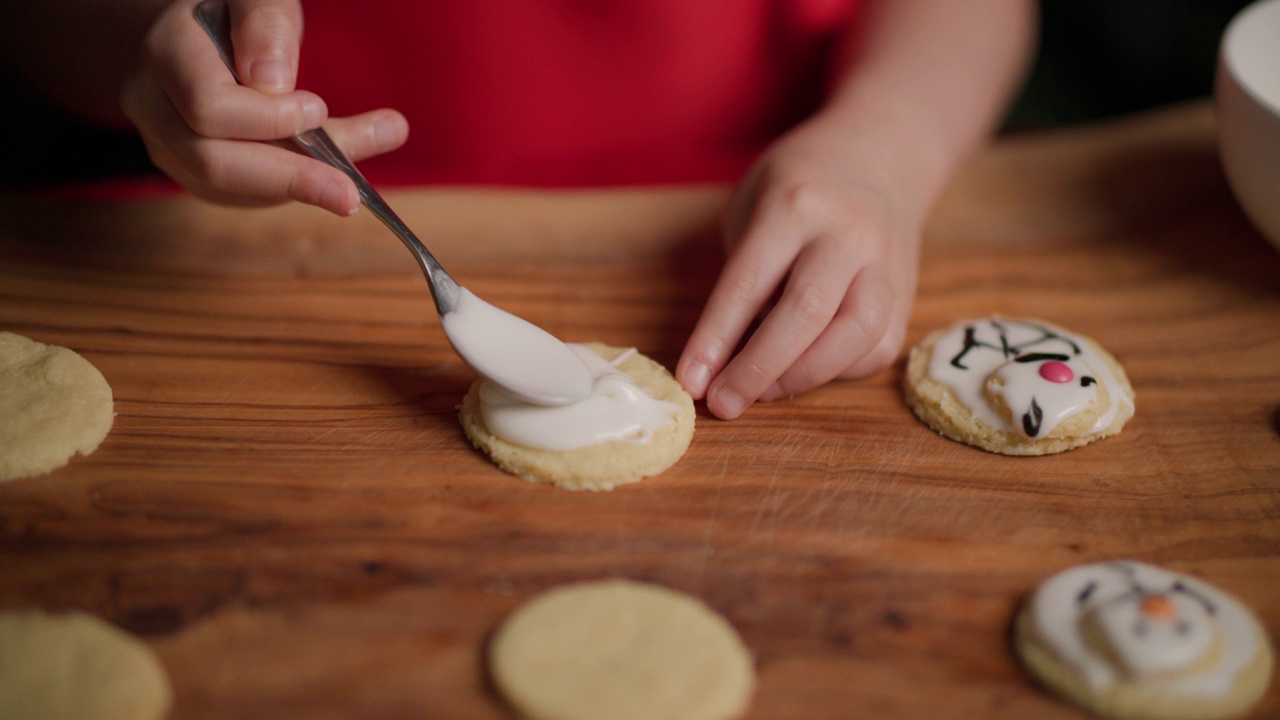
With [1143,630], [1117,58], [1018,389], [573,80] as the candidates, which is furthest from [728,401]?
[1117,58]

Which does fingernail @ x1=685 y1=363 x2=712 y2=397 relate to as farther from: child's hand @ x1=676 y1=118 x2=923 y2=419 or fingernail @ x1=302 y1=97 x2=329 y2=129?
fingernail @ x1=302 y1=97 x2=329 y2=129

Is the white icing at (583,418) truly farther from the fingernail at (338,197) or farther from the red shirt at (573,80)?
the red shirt at (573,80)

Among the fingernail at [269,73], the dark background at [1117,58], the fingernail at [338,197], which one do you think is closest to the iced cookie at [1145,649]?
the fingernail at [338,197]

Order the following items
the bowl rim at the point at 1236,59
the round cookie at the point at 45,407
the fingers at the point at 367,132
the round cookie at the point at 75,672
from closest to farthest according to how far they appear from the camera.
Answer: the round cookie at the point at 75,672 → the round cookie at the point at 45,407 → the fingers at the point at 367,132 → the bowl rim at the point at 1236,59

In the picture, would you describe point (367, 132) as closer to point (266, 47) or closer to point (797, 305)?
point (266, 47)

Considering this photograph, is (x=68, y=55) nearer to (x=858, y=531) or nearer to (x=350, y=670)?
(x=350, y=670)

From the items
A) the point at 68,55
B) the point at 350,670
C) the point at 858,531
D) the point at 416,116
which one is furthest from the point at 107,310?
the point at 858,531
